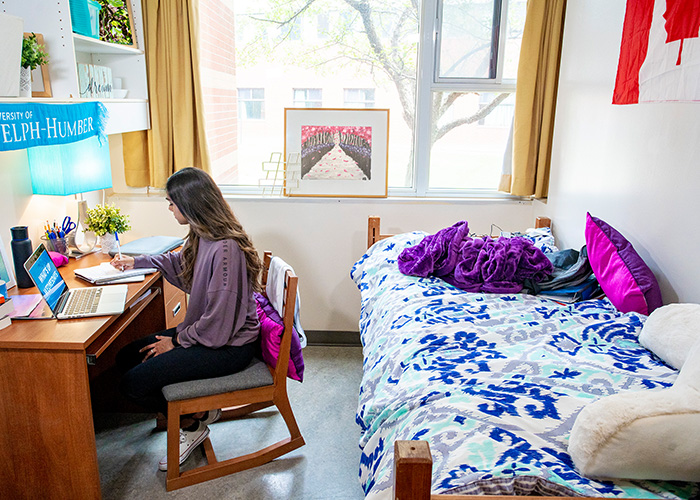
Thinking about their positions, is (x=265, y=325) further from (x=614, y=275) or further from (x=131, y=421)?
(x=614, y=275)

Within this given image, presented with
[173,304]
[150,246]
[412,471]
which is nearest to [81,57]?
[150,246]

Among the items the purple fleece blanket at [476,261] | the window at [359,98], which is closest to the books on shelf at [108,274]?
the purple fleece blanket at [476,261]

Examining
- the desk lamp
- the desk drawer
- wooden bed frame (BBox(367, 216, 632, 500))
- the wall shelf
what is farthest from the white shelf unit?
wooden bed frame (BBox(367, 216, 632, 500))

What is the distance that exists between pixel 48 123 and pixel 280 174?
1.45m

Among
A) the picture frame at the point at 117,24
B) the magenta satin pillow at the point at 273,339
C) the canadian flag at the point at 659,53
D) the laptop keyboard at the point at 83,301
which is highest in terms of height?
the picture frame at the point at 117,24

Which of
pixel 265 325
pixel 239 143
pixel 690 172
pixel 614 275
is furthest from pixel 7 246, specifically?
pixel 690 172

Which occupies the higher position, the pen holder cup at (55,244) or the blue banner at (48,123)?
the blue banner at (48,123)

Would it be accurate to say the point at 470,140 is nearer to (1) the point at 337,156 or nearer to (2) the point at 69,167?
(1) the point at 337,156

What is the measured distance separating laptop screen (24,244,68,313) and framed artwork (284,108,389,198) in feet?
5.14

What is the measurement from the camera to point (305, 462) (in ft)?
7.66

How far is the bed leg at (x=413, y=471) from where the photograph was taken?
3.03 ft

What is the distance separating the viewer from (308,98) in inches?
136

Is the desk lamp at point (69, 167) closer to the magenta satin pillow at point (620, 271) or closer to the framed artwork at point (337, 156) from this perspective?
the framed artwork at point (337, 156)

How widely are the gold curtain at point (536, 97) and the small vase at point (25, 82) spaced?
245 cm
